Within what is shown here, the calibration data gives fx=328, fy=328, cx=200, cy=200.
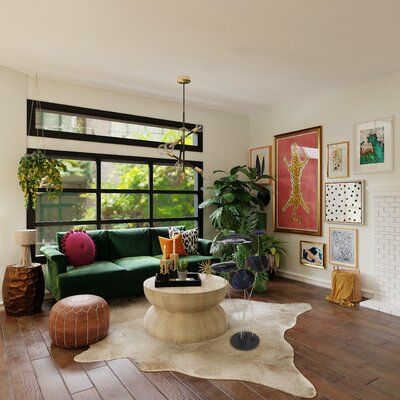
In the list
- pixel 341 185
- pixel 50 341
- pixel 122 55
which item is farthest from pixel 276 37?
pixel 50 341

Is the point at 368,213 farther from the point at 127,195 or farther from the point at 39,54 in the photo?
the point at 39,54

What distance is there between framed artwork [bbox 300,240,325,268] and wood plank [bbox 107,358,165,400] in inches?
134

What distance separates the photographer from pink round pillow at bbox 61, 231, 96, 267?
4023 millimetres

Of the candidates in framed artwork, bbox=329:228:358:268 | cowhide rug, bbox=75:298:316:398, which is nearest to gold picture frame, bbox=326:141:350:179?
framed artwork, bbox=329:228:358:268

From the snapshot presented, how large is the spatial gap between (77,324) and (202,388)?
126cm

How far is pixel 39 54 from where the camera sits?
3637 millimetres

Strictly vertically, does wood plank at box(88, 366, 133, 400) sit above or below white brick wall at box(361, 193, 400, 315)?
below

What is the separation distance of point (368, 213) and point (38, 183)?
429cm

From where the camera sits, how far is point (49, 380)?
7.74 feet

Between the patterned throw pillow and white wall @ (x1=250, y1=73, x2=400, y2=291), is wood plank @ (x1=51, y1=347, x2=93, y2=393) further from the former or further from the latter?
white wall @ (x1=250, y1=73, x2=400, y2=291)

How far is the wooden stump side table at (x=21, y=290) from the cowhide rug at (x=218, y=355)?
39.2 inches

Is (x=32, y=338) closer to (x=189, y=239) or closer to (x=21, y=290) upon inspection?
(x=21, y=290)

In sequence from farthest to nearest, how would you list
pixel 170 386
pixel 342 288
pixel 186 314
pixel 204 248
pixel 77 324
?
pixel 204 248
pixel 342 288
pixel 186 314
pixel 77 324
pixel 170 386

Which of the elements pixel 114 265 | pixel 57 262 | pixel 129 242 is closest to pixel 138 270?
pixel 114 265
